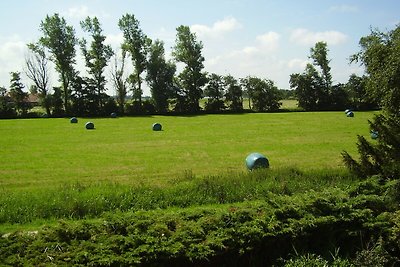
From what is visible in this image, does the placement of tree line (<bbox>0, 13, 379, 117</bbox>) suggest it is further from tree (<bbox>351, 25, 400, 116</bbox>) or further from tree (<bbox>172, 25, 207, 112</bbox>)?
tree (<bbox>351, 25, 400, 116</bbox>)

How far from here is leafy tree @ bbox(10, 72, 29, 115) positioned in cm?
6353

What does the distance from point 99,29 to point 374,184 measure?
2514 inches

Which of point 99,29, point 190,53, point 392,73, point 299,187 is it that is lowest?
point 299,187

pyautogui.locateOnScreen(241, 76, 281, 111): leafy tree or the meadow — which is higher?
pyautogui.locateOnScreen(241, 76, 281, 111): leafy tree

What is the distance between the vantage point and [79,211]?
11969mm

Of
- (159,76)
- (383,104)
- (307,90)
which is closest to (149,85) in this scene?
(159,76)

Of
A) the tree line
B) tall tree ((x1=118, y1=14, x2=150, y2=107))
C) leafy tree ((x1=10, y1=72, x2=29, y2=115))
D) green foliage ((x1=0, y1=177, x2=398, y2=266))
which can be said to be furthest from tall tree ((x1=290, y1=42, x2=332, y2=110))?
green foliage ((x1=0, y1=177, x2=398, y2=266))

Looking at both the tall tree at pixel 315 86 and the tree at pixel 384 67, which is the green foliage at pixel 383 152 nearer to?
the tree at pixel 384 67

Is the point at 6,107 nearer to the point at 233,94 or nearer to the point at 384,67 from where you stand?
the point at 233,94

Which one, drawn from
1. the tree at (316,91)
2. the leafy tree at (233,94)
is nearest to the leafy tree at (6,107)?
the leafy tree at (233,94)

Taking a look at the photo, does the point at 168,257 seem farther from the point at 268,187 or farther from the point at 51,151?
Answer: the point at 51,151

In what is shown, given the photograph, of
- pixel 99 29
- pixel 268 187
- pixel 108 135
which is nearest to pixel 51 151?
pixel 108 135

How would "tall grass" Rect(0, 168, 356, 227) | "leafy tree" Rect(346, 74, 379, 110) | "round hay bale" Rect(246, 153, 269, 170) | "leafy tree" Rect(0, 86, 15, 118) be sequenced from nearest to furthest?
"tall grass" Rect(0, 168, 356, 227), "round hay bale" Rect(246, 153, 269, 170), "leafy tree" Rect(0, 86, 15, 118), "leafy tree" Rect(346, 74, 379, 110)

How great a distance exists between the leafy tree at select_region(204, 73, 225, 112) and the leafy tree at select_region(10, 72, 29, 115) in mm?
31224
